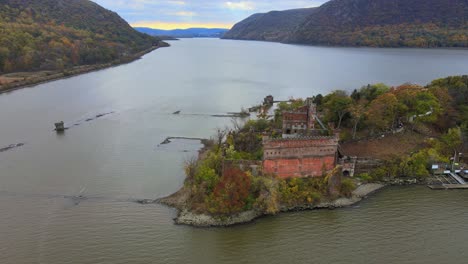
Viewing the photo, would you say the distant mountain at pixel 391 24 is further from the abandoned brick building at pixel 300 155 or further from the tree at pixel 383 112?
the abandoned brick building at pixel 300 155

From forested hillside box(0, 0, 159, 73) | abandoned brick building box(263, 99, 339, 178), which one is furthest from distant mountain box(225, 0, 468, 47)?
abandoned brick building box(263, 99, 339, 178)

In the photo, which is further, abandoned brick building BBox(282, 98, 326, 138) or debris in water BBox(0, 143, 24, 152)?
debris in water BBox(0, 143, 24, 152)

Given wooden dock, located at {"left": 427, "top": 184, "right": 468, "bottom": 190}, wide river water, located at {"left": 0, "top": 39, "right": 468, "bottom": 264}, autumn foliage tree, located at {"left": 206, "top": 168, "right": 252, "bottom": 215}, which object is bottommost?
wide river water, located at {"left": 0, "top": 39, "right": 468, "bottom": 264}

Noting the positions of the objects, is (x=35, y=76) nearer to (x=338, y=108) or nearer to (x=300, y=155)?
(x=338, y=108)

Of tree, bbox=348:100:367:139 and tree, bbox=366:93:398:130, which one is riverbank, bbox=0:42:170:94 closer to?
tree, bbox=348:100:367:139

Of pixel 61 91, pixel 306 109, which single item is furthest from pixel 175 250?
pixel 61 91

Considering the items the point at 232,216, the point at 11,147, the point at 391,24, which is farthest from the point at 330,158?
the point at 391,24

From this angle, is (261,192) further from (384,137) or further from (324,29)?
(324,29)
